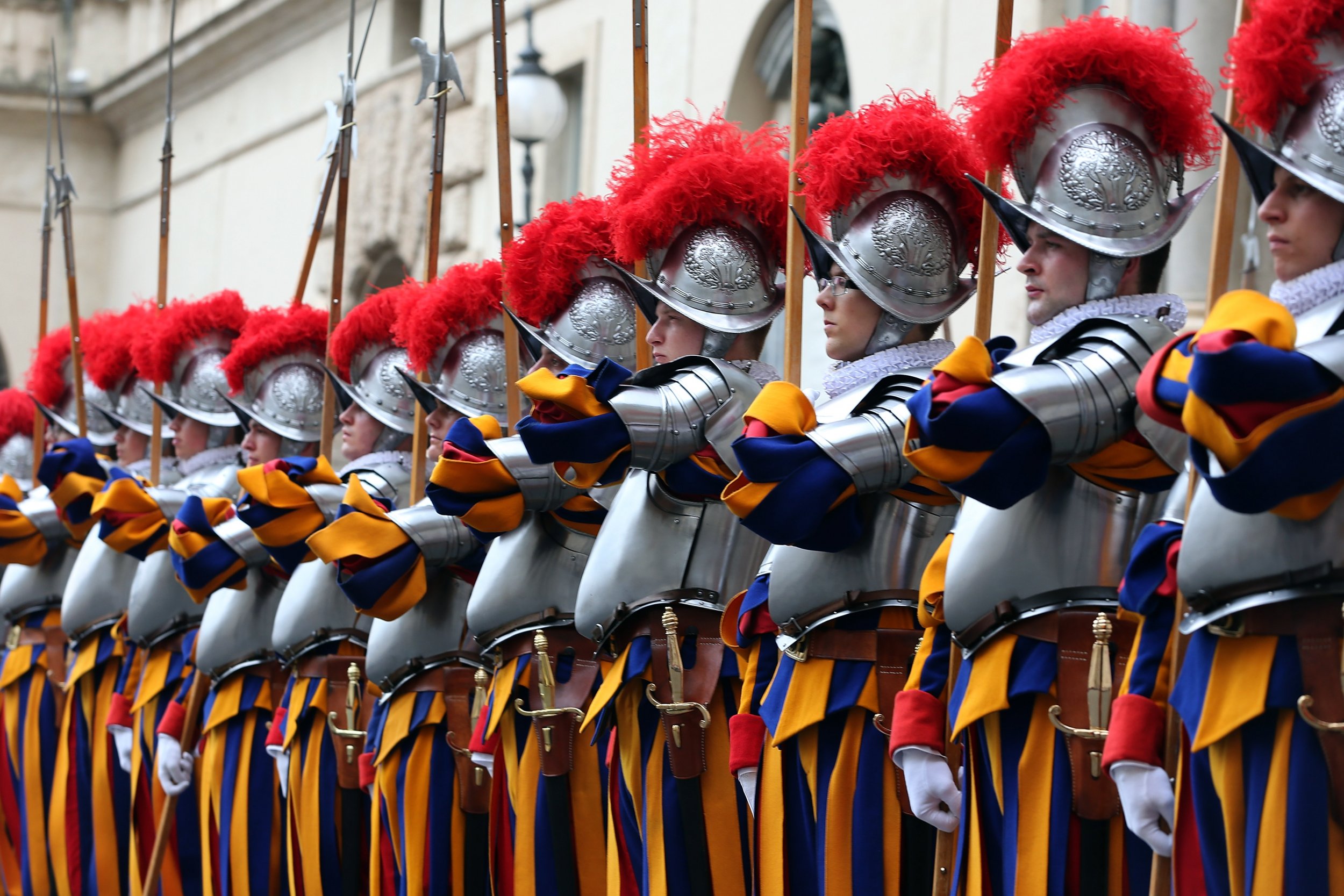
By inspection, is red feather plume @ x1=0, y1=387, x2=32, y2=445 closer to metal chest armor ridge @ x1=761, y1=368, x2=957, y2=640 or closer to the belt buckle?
metal chest armor ridge @ x1=761, y1=368, x2=957, y2=640

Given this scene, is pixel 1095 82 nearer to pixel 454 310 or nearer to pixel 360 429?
pixel 454 310

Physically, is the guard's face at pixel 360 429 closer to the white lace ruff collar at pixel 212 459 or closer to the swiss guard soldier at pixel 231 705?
the swiss guard soldier at pixel 231 705

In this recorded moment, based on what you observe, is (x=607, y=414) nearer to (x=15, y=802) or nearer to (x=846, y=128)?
(x=846, y=128)

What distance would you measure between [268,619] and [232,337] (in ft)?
6.21

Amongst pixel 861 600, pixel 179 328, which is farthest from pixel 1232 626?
pixel 179 328

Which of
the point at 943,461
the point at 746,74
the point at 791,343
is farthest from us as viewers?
the point at 746,74

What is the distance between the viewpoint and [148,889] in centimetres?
628

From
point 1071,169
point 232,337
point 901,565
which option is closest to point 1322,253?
point 1071,169

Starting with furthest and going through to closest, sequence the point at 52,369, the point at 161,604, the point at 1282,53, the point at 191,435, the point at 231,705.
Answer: the point at 52,369 < the point at 191,435 < the point at 161,604 < the point at 231,705 < the point at 1282,53

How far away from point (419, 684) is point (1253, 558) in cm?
299

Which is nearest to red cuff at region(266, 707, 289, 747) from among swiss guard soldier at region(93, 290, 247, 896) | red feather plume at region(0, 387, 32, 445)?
swiss guard soldier at region(93, 290, 247, 896)

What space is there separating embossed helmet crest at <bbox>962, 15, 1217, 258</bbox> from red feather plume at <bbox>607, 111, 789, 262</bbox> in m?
0.97

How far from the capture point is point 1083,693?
324cm

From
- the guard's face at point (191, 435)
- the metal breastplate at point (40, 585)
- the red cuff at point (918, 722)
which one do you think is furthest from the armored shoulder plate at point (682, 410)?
the metal breastplate at point (40, 585)
